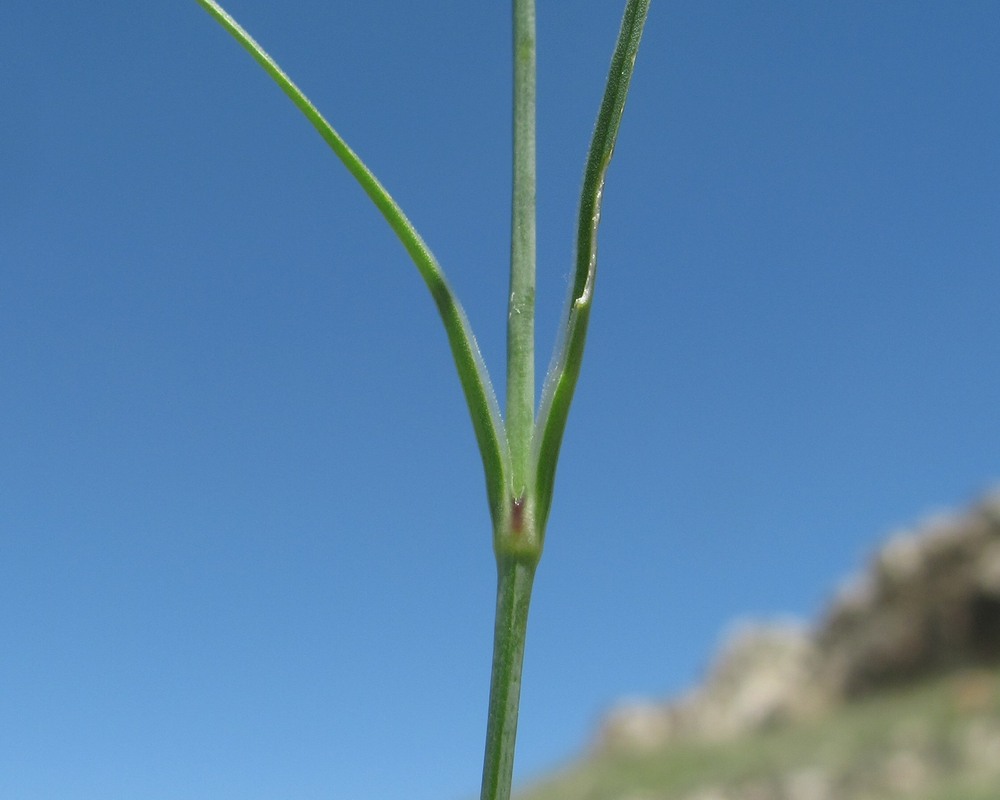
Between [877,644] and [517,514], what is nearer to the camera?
[517,514]

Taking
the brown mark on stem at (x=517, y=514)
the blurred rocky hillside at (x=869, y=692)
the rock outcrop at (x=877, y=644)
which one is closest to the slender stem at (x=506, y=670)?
the brown mark on stem at (x=517, y=514)

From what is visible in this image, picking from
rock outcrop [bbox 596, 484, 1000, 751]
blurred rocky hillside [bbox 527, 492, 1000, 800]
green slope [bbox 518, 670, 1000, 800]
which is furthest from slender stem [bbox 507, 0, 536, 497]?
rock outcrop [bbox 596, 484, 1000, 751]

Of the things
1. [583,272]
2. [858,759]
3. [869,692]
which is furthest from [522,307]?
[869,692]

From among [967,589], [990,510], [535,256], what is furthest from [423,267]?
[990,510]

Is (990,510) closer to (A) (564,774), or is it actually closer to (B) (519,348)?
(A) (564,774)

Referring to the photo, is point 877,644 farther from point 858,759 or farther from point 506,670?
point 506,670

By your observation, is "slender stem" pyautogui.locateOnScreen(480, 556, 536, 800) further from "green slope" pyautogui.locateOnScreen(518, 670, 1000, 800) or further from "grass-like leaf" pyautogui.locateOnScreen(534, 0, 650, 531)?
"green slope" pyautogui.locateOnScreen(518, 670, 1000, 800)
